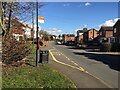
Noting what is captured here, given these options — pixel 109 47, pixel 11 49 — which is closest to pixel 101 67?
pixel 11 49

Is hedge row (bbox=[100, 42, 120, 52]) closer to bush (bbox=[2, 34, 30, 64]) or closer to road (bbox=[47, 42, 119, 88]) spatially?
road (bbox=[47, 42, 119, 88])

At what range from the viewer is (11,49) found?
1323cm

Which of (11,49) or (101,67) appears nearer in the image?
(11,49)

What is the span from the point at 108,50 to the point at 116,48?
158 cm

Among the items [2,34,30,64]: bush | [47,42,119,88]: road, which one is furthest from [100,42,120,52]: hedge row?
[2,34,30,64]: bush

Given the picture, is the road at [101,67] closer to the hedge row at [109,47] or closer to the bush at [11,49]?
the bush at [11,49]

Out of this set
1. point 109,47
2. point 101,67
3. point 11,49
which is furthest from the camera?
point 109,47

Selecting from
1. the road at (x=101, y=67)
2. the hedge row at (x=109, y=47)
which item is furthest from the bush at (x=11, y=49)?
the hedge row at (x=109, y=47)

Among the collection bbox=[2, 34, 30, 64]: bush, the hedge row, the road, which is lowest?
the road

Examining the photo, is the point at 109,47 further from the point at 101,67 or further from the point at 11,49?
the point at 11,49

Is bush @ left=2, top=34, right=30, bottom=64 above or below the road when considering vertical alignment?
above

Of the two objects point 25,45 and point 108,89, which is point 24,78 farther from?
point 25,45

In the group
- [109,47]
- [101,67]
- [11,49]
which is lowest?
[101,67]

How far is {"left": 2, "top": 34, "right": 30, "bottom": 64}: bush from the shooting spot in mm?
12718
